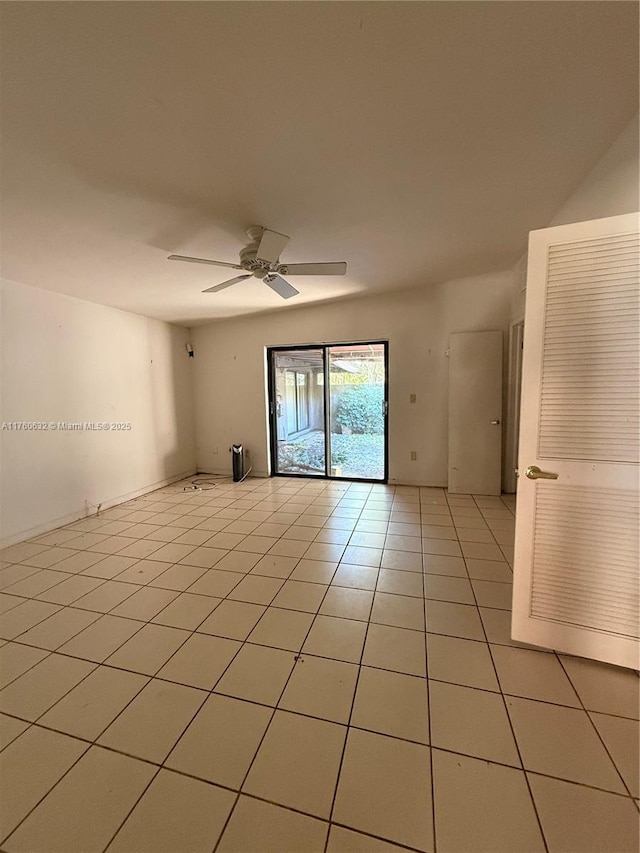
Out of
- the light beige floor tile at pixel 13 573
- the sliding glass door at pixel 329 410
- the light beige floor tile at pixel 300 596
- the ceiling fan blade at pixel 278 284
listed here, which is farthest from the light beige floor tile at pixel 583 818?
the sliding glass door at pixel 329 410

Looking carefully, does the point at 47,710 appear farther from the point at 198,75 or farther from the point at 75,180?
the point at 198,75

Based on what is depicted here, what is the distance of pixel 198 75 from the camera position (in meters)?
1.24

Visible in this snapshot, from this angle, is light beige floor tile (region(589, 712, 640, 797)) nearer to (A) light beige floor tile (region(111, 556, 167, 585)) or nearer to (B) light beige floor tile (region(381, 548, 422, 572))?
(B) light beige floor tile (region(381, 548, 422, 572))

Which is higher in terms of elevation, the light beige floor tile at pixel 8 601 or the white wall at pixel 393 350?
the white wall at pixel 393 350

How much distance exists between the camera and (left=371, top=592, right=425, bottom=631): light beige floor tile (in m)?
1.97

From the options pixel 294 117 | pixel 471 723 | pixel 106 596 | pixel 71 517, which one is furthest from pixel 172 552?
pixel 294 117

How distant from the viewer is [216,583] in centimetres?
241

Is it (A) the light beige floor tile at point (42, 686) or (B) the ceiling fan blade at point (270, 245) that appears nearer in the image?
(A) the light beige floor tile at point (42, 686)

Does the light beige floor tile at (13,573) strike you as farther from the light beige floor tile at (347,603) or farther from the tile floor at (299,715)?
the light beige floor tile at (347,603)

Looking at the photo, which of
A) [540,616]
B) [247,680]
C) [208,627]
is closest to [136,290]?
[208,627]

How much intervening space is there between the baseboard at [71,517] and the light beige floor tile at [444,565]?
3543 millimetres

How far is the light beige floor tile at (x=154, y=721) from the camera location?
1.32 m

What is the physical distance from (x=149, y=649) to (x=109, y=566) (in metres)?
1.15

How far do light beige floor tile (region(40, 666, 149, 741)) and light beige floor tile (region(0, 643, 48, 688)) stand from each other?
350 millimetres
